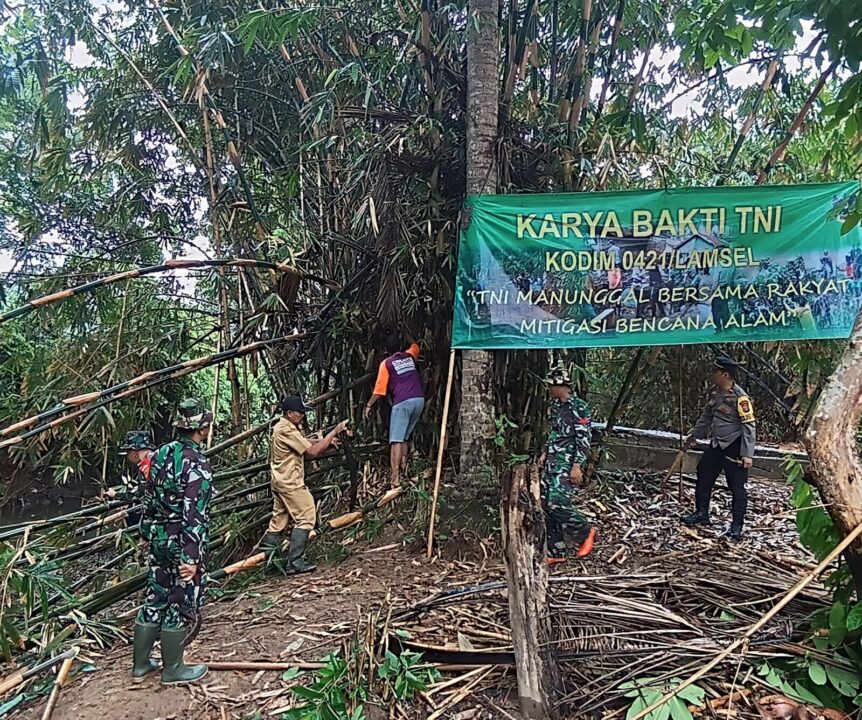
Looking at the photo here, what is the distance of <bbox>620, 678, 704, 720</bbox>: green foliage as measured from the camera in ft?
7.93

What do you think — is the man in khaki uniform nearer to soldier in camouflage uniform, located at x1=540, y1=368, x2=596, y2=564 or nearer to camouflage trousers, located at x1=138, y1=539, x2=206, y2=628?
camouflage trousers, located at x1=138, y1=539, x2=206, y2=628

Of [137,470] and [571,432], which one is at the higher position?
[571,432]

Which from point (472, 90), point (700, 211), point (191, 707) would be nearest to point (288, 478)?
point (191, 707)

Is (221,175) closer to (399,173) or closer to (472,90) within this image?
(399,173)

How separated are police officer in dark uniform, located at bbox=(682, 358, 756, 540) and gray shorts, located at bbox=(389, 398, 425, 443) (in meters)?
2.20

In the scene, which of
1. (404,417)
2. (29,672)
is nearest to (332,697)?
(29,672)

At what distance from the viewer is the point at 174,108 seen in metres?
6.41

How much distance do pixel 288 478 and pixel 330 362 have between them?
4.60ft

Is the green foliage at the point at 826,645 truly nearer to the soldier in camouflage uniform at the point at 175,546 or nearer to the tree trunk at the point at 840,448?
the tree trunk at the point at 840,448

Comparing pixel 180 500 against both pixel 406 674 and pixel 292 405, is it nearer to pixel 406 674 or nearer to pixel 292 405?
pixel 406 674

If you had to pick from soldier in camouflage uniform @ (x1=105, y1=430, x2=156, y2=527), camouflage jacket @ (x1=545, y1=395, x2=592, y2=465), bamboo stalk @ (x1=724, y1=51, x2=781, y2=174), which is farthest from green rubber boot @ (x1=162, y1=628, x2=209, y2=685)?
bamboo stalk @ (x1=724, y1=51, x2=781, y2=174)

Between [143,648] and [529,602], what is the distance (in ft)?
6.52

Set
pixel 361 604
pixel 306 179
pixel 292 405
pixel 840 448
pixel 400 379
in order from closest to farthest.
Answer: pixel 840 448 < pixel 361 604 < pixel 292 405 < pixel 400 379 < pixel 306 179

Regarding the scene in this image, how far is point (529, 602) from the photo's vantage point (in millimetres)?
2582
